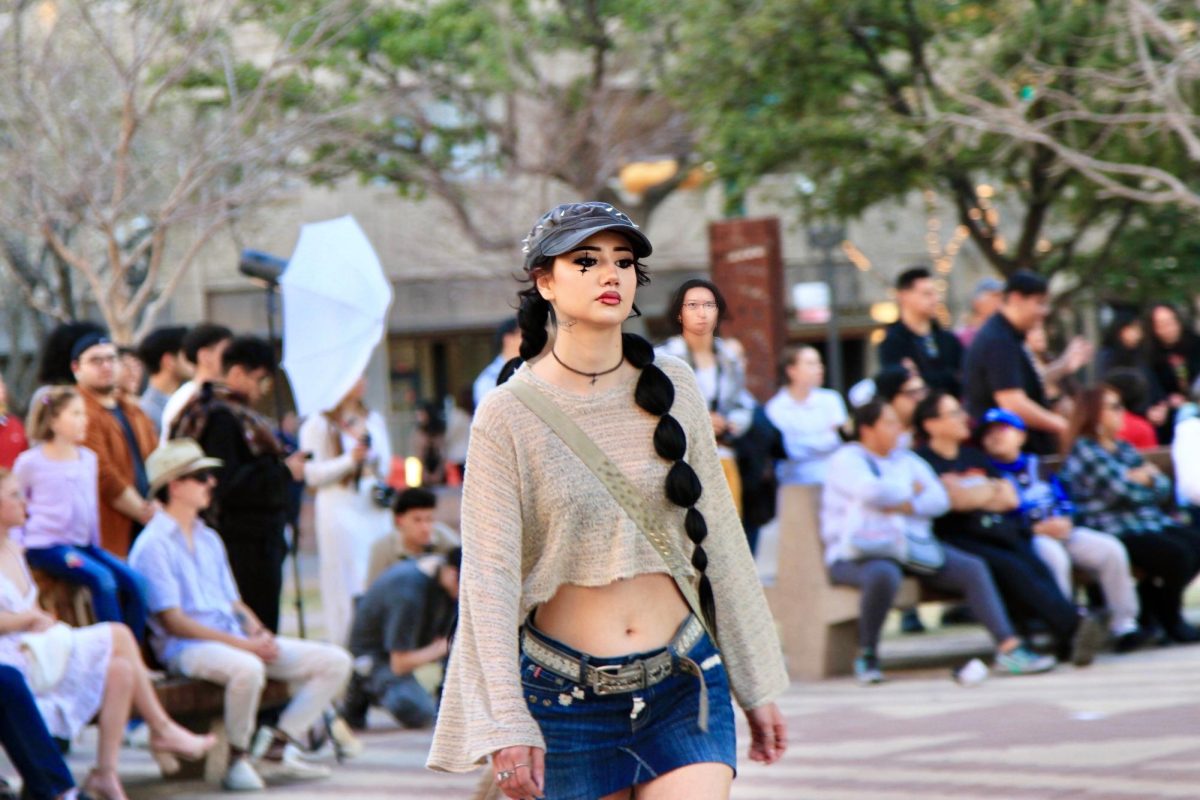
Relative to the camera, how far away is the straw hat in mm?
8383

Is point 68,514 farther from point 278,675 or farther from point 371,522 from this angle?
point 371,522

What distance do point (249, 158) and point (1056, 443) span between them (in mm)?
10947

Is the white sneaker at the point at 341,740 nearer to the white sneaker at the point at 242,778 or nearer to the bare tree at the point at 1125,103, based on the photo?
the white sneaker at the point at 242,778

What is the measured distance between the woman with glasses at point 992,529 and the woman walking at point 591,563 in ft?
22.0

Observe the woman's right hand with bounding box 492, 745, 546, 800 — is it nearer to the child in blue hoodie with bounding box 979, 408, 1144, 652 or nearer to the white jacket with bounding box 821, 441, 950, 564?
the white jacket with bounding box 821, 441, 950, 564

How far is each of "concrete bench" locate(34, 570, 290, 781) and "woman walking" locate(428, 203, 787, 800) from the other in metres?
4.62

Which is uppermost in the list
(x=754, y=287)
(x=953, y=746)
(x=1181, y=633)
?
(x=754, y=287)

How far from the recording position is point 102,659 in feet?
25.2

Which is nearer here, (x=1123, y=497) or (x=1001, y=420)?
(x=1001, y=420)

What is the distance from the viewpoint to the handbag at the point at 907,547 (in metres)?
10.2

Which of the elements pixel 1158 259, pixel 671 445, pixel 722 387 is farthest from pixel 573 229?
pixel 1158 259

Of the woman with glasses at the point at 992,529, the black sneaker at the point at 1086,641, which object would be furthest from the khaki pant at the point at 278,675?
the black sneaker at the point at 1086,641

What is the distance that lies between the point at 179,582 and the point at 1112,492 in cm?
575

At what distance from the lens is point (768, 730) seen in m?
4.06
